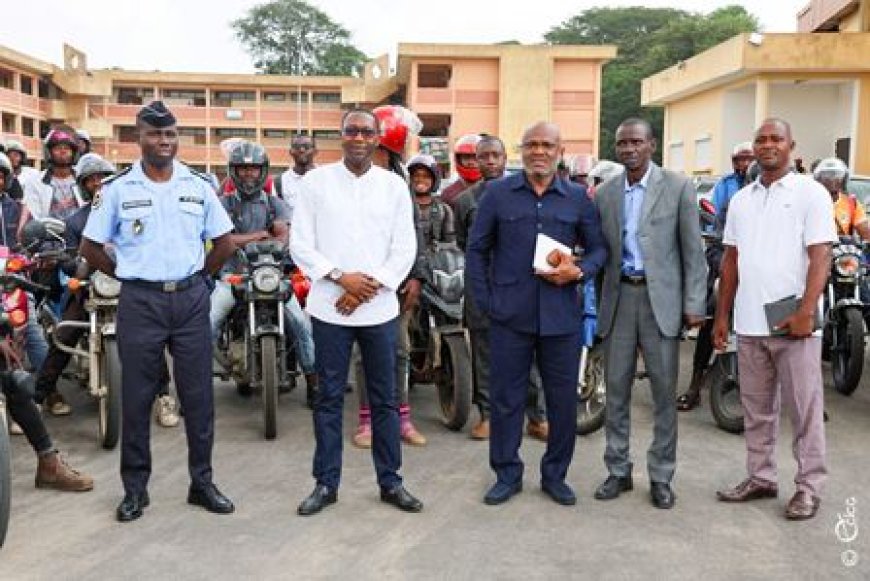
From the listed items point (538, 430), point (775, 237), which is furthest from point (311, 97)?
point (775, 237)

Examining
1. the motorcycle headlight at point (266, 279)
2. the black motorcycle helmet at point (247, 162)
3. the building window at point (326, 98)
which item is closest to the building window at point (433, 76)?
the building window at point (326, 98)

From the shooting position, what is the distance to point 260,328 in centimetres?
570

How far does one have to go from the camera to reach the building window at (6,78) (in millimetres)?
39062

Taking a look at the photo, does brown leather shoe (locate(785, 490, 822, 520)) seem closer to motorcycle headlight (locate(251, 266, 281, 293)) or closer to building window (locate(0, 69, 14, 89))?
motorcycle headlight (locate(251, 266, 281, 293))

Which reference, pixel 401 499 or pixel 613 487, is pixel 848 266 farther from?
pixel 401 499

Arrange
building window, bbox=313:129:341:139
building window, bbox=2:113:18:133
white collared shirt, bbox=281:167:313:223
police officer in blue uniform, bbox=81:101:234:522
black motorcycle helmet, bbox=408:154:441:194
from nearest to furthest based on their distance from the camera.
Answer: police officer in blue uniform, bbox=81:101:234:522
black motorcycle helmet, bbox=408:154:441:194
white collared shirt, bbox=281:167:313:223
building window, bbox=2:113:18:133
building window, bbox=313:129:341:139

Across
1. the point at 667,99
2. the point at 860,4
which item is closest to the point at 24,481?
the point at 860,4

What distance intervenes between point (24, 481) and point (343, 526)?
6.24ft

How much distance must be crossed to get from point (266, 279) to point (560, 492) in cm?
237

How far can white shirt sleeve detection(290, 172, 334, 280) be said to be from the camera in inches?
173

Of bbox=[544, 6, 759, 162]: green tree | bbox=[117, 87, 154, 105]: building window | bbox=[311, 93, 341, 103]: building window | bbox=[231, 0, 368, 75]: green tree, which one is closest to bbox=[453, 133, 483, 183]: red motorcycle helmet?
bbox=[544, 6, 759, 162]: green tree

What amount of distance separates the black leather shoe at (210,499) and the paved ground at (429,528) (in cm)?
5

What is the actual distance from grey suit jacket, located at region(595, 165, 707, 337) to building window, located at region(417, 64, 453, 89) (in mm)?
35395

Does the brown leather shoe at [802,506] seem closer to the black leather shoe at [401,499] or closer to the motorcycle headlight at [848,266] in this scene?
the black leather shoe at [401,499]
